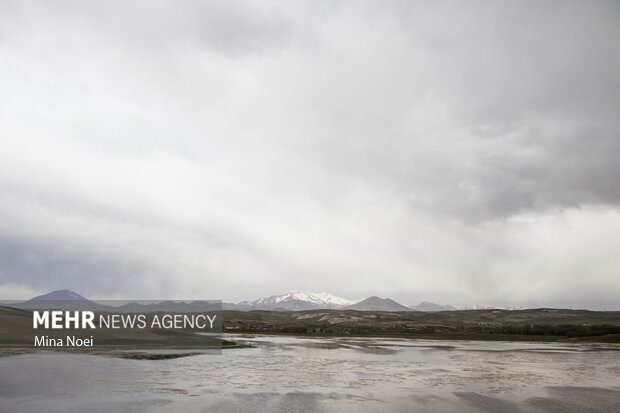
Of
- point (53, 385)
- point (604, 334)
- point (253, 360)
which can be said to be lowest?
point (604, 334)

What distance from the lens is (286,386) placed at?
36.9 metres

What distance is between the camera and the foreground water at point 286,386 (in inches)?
1115

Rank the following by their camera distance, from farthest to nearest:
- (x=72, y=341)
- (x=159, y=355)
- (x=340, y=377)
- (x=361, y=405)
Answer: (x=72, y=341) → (x=159, y=355) → (x=340, y=377) → (x=361, y=405)

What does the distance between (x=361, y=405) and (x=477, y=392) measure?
1243 cm

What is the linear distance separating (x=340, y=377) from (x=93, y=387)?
873 inches

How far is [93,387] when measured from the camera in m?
32.3

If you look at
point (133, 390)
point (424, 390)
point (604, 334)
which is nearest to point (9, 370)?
point (133, 390)

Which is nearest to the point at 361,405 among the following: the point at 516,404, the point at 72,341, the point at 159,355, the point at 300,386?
the point at 300,386

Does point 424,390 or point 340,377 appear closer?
point 424,390

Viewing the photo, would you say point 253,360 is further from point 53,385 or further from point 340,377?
point 53,385

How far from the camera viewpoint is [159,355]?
5606 centimetres

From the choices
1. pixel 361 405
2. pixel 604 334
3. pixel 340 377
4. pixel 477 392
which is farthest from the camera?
pixel 604 334

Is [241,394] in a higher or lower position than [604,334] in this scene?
higher

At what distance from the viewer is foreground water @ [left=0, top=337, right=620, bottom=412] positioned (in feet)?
92.9
